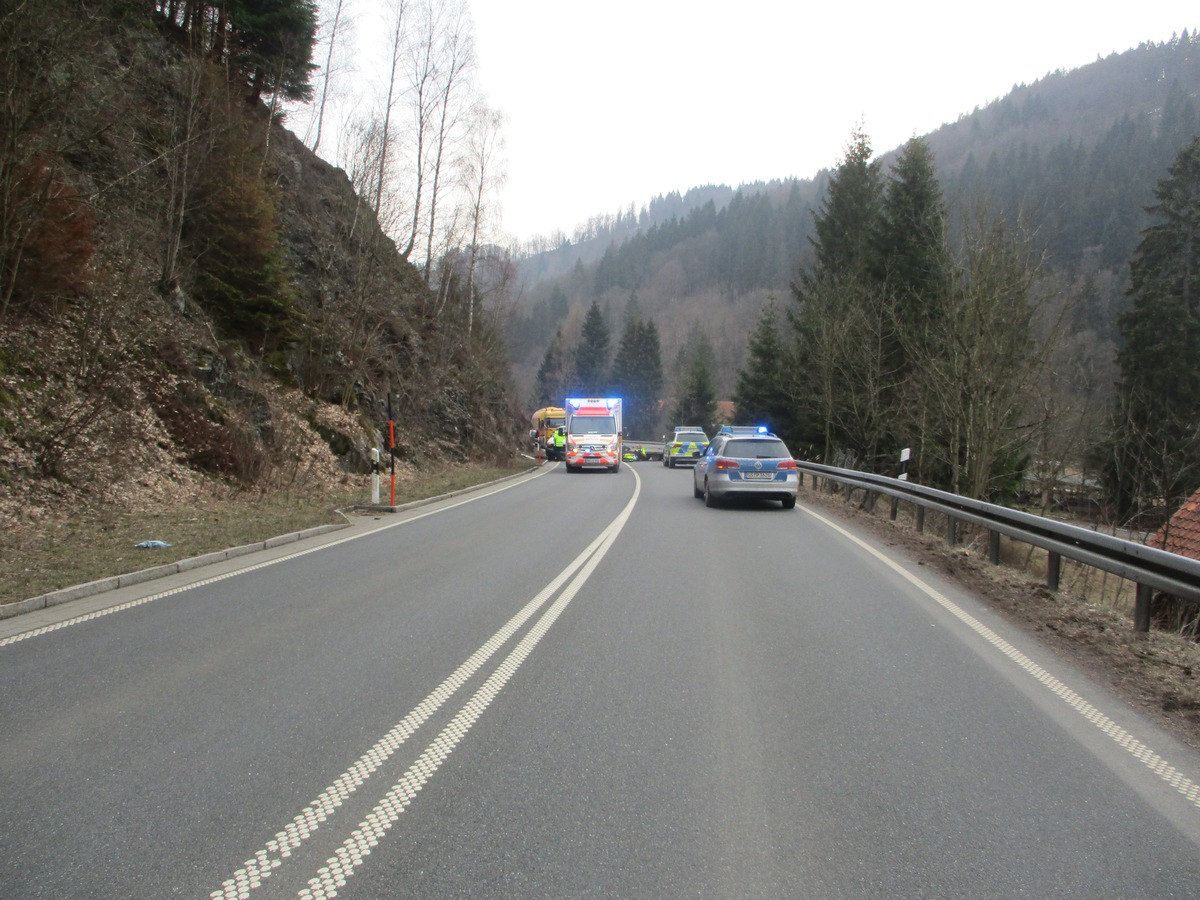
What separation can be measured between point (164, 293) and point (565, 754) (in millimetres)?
17696

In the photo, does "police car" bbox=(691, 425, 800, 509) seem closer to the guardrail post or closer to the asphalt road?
the asphalt road

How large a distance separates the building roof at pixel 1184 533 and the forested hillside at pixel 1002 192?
47.6 meters

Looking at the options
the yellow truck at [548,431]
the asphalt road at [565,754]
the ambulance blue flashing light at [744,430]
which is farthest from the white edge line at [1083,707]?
the yellow truck at [548,431]

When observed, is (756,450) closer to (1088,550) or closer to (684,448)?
(1088,550)

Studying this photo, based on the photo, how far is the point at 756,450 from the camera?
652 inches

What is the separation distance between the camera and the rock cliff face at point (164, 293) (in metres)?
11.9

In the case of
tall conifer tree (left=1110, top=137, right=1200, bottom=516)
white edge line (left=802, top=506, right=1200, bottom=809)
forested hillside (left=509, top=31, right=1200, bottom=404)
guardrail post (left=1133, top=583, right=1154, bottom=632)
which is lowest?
white edge line (left=802, top=506, right=1200, bottom=809)

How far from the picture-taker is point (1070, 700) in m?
4.94

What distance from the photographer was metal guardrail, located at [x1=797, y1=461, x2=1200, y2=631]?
19.4ft

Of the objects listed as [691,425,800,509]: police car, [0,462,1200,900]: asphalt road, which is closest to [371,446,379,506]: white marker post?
[691,425,800,509]: police car

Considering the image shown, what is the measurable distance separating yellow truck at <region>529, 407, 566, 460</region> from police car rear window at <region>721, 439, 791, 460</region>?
28477 mm

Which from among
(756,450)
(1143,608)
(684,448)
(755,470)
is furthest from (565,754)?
(684,448)

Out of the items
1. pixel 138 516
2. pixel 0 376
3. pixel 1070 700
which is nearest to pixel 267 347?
pixel 0 376

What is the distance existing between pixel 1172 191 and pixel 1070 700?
34.5 metres
